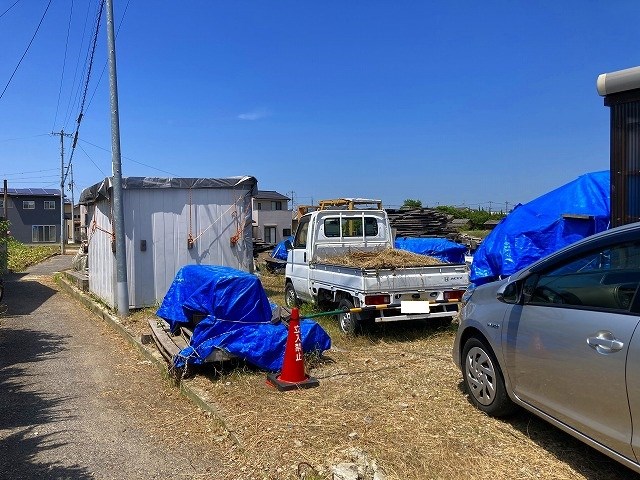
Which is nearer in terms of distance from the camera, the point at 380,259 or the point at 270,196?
the point at 380,259

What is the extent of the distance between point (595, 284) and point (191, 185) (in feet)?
29.2

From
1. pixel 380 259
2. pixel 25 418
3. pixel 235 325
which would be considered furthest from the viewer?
pixel 380 259

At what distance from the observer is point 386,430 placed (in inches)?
166

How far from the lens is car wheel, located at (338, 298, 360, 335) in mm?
7676

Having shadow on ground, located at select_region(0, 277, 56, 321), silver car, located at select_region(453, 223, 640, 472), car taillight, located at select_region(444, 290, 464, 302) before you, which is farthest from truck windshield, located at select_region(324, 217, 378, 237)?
shadow on ground, located at select_region(0, 277, 56, 321)

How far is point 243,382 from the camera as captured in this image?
5.53m

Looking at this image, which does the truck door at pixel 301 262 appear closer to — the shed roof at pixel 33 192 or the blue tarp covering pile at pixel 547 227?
the blue tarp covering pile at pixel 547 227

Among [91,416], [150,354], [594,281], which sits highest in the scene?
[594,281]

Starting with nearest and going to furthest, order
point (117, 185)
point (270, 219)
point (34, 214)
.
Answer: point (117, 185) < point (270, 219) < point (34, 214)

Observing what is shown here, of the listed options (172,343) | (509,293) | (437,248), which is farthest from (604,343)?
(437,248)

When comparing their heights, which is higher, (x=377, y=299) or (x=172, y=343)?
(x=377, y=299)

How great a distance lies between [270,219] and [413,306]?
1701 inches

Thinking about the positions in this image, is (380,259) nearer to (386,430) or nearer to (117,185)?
(386,430)

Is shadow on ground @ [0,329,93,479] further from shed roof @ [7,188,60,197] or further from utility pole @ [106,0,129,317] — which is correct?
shed roof @ [7,188,60,197]
